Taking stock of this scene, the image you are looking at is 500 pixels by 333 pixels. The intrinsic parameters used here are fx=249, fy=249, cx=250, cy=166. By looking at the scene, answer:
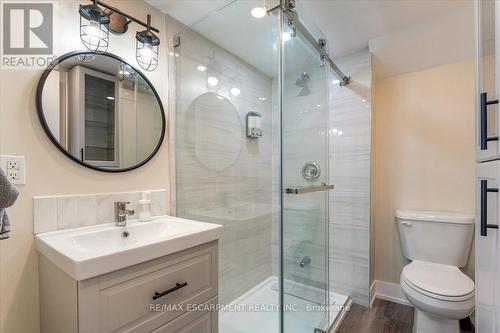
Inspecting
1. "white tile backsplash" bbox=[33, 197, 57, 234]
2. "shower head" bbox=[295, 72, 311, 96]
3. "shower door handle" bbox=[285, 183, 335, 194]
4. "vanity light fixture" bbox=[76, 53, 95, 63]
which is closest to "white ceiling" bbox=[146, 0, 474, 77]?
"shower head" bbox=[295, 72, 311, 96]

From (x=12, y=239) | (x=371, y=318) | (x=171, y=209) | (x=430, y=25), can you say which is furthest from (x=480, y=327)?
(x=12, y=239)

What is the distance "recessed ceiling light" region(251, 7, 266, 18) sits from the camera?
153 cm

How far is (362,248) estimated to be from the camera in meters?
2.10

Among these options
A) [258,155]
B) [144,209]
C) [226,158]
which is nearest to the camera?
[144,209]

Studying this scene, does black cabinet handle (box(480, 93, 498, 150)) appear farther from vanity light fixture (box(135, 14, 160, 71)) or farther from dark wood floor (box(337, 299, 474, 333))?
vanity light fixture (box(135, 14, 160, 71))

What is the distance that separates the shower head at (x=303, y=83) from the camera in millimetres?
1626

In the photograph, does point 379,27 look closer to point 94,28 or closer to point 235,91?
point 235,91

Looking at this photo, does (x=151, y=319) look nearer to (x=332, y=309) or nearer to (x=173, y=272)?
(x=173, y=272)

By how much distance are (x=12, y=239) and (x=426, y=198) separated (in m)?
2.68

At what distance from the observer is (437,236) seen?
188 centimetres

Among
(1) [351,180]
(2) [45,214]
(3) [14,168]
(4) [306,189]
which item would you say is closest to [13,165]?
(3) [14,168]

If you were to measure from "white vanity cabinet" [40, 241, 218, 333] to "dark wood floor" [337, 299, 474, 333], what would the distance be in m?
1.19

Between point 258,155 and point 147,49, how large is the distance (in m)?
1.21

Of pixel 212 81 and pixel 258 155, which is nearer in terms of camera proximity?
pixel 212 81
